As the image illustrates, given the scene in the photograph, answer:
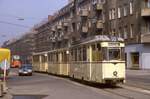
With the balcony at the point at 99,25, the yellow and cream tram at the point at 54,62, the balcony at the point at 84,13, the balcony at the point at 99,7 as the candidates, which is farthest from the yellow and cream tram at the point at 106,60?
the balcony at the point at 84,13

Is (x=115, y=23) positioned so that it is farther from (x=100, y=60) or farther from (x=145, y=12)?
(x=100, y=60)

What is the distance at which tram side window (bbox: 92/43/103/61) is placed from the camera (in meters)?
25.7

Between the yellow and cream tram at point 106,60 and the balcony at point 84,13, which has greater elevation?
the balcony at point 84,13

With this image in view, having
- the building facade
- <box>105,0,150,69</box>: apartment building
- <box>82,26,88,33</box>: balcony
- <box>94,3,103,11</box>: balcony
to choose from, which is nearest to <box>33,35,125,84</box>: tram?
the building facade

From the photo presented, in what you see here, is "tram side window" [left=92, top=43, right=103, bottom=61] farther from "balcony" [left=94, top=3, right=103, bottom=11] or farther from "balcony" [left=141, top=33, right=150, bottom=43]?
"balcony" [left=94, top=3, right=103, bottom=11]

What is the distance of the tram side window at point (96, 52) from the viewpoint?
25.7 meters

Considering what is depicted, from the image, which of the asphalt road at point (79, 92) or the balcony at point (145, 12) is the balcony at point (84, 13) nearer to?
the balcony at point (145, 12)

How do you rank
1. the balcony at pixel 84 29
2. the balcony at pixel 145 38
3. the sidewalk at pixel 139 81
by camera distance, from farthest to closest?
the balcony at pixel 84 29 < the balcony at pixel 145 38 < the sidewalk at pixel 139 81

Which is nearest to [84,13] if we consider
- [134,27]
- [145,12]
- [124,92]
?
[134,27]

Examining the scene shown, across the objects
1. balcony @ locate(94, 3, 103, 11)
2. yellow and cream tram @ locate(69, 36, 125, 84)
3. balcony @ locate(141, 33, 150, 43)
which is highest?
balcony @ locate(94, 3, 103, 11)

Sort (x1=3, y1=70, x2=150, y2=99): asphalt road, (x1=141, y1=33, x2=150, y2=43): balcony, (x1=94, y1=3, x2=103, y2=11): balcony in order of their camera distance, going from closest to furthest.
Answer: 1. (x1=3, y1=70, x2=150, y2=99): asphalt road
2. (x1=141, y1=33, x2=150, y2=43): balcony
3. (x1=94, y1=3, x2=103, y2=11): balcony

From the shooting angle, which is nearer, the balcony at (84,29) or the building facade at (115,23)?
the building facade at (115,23)

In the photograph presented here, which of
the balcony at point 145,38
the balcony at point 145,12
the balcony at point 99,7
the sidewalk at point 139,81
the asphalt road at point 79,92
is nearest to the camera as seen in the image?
the asphalt road at point 79,92

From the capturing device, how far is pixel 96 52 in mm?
26203
